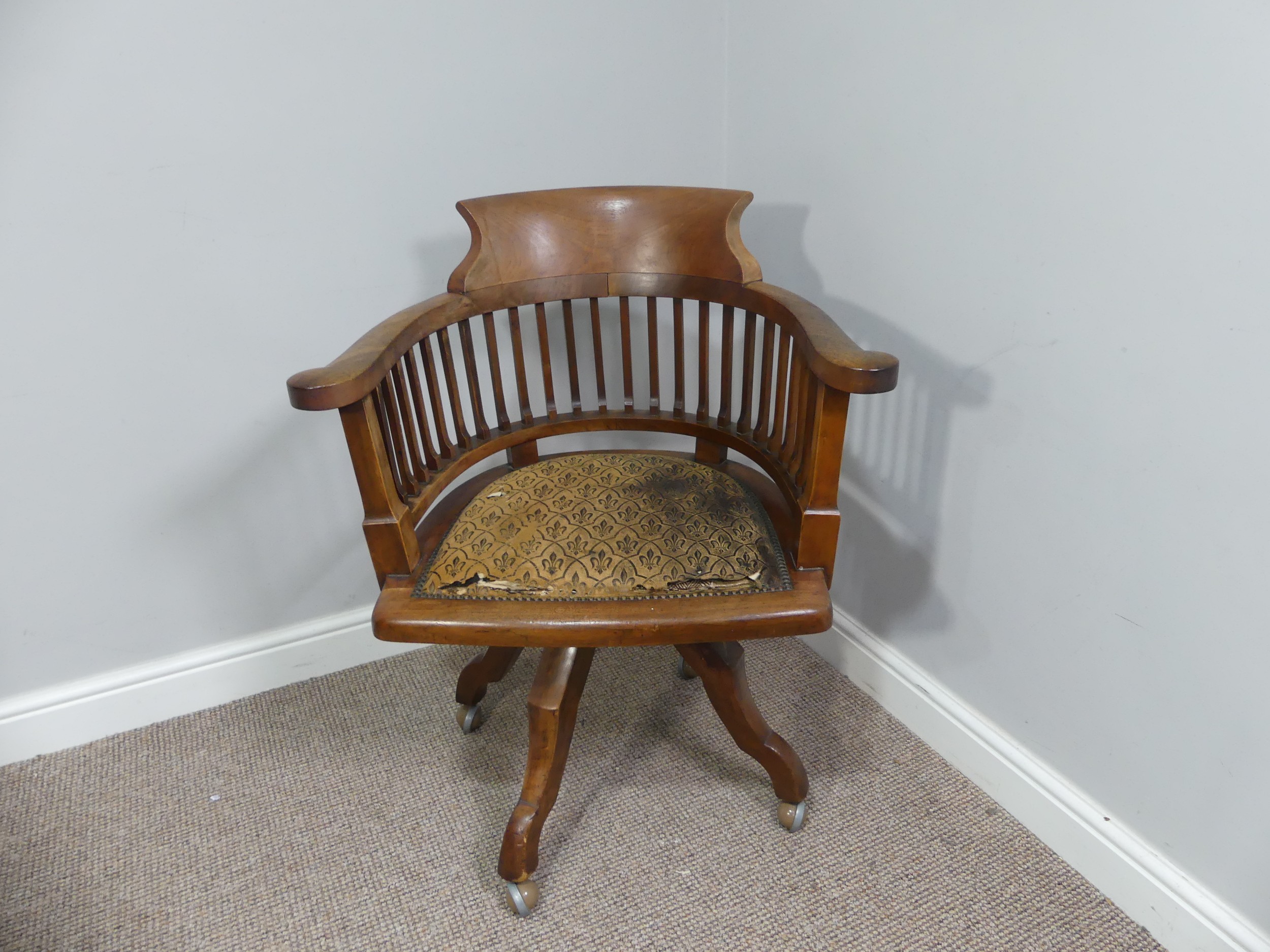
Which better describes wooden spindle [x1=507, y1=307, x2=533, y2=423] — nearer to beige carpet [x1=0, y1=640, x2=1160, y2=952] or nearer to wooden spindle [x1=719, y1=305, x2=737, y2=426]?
wooden spindle [x1=719, y1=305, x2=737, y2=426]

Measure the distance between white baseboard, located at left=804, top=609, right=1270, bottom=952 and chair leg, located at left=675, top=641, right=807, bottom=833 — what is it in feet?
0.91

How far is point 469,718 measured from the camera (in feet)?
4.51

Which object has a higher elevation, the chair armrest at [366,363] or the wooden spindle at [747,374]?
the chair armrest at [366,363]

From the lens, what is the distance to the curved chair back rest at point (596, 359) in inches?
35.2

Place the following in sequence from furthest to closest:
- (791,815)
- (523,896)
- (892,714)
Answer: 1. (892,714)
2. (791,815)
3. (523,896)

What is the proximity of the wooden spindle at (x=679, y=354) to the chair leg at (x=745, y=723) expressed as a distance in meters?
0.36

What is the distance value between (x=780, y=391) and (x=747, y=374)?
0.11 m

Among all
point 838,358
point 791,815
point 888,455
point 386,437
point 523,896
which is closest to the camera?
point 838,358

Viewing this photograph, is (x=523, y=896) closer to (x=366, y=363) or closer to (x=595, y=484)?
(x=595, y=484)

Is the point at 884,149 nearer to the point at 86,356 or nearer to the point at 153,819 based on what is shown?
the point at 86,356

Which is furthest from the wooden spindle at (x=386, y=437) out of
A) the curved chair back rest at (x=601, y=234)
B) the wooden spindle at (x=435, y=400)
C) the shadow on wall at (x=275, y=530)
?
the shadow on wall at (x=275, y=530)

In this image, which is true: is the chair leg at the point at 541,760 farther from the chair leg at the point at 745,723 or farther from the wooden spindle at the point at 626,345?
the wooden spindle at the point at 626,345

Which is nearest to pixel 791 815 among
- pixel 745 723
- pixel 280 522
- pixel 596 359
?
pixel 745 723

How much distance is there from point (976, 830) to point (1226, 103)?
0.95 meters
